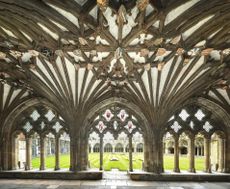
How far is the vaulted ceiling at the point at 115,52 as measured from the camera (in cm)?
616

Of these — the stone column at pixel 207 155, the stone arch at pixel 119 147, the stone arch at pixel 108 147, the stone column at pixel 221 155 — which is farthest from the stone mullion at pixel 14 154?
the stone arch at pixel 119 147

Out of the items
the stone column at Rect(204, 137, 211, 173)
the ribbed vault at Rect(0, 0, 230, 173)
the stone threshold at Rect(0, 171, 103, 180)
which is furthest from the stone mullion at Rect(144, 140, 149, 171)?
the stone column at Rect(204, 137, 211, 173)

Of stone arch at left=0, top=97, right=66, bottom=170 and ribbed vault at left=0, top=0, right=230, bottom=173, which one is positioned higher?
ribbed vault at left=0, top=0, right=230, bottom=173

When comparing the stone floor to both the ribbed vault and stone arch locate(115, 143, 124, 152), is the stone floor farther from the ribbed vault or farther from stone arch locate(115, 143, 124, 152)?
stone arch locate(115, 143, 124, 152)

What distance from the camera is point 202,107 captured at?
13.5m

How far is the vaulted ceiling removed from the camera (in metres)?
6.16

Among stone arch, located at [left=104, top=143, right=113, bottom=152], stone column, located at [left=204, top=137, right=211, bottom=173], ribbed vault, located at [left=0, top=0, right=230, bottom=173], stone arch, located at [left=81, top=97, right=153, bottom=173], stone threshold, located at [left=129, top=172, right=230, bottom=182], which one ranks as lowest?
stone arch, located at [left=104, top=143, right=113, bottom=152]

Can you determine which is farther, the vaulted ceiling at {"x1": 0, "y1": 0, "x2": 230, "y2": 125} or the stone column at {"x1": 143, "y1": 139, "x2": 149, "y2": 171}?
the stone column at {"x1": 143, "y1": 139, "x2": 149, "y2": 171}

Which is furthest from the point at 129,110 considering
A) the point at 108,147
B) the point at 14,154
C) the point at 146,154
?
the point at 108,147

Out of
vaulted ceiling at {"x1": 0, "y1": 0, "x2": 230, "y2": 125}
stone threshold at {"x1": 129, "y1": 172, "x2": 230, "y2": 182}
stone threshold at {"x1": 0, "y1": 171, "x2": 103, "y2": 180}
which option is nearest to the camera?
vaulted ceiling at {"x1": 0, "y1": 0, "x2": 230, "y2": 125}

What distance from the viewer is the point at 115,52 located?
8.23 metres

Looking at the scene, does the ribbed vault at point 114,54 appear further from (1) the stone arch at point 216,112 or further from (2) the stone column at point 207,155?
(2) the stone column at point 207,155

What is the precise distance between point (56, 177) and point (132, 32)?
8.62m

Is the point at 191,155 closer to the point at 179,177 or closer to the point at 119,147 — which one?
the point at 179,177
